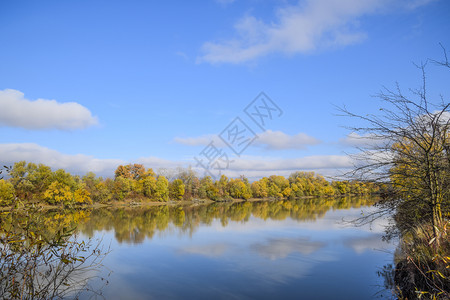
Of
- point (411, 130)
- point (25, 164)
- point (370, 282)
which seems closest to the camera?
point (411, 130)

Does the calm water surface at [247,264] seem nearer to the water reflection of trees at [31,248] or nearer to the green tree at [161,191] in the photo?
the water reflection of trees at [31,248]

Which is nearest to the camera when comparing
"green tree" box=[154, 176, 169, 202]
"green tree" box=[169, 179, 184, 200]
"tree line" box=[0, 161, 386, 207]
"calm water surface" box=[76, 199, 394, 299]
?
"calm water surface" box=[76, 199, 394, 299]

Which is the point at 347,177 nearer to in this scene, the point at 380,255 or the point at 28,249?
the point at 28,249

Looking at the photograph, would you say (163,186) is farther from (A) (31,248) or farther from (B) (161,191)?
(A) (31,248)

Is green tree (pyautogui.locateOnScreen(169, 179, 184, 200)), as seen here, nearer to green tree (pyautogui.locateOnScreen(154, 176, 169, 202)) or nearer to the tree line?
the tree line

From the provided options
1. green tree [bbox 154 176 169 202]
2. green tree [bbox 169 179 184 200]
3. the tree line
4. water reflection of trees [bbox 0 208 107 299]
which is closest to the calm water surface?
water reflection of trees [bbox 0 208 107 299]

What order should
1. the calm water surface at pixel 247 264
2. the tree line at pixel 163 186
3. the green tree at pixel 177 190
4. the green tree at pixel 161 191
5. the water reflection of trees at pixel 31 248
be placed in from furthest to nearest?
the green tree at pixel 177 190 < the green tree at pixel 161 191 < the tree line at pixel 163 186 < the calm water surface at pixel 247 264 < the water reflection of trees at pixel 31 248

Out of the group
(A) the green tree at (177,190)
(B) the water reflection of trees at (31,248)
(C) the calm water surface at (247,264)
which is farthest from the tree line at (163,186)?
(B) the water reflection of trees at (31,248)

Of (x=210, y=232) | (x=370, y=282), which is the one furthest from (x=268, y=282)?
(x=210, y=232)

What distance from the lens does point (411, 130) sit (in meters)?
4.60

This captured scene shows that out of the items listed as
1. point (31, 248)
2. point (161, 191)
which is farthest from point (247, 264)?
point (161, 191)

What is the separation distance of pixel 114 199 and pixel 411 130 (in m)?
48.4

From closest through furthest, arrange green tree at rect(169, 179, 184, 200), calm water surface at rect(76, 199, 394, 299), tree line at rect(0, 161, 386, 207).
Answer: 1. calm water surface at rect(76, 199, 394, 299)
2. tree line at rect(0, 161, 386, 207)
3. green tree at rect(169, 179, 184, 200)

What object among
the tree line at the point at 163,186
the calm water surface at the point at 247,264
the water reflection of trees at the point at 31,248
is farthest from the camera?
the tree line at the point at 163,186
